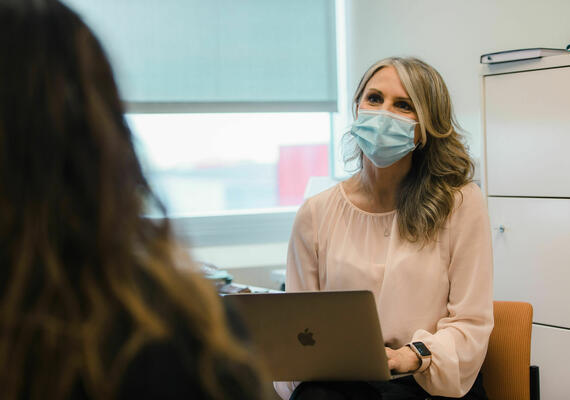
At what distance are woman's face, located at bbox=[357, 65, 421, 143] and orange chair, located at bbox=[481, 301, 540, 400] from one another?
595 millimetres

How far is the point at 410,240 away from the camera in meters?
1.87

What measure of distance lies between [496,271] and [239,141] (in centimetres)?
185

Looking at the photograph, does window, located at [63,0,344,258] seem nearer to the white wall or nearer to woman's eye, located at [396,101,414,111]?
the white wall

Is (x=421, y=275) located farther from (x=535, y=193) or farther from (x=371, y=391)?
(x=535, y=193)

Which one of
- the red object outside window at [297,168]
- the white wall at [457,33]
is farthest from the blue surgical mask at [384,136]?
the red object outside window at [297,168]

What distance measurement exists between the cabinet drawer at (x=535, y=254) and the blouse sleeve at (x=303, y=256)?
A: 119 cm

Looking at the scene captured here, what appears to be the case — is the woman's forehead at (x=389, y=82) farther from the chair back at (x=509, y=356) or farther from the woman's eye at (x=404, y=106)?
the chair back at (x=509, y=356)

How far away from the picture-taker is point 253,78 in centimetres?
397

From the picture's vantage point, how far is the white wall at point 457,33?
3.25 m

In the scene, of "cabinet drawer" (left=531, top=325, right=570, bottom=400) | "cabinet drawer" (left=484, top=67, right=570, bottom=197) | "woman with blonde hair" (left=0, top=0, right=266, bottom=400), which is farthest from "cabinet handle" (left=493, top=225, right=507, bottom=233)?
"woman with blonde hair" (left=0, top=0, right=266, bottom=400)

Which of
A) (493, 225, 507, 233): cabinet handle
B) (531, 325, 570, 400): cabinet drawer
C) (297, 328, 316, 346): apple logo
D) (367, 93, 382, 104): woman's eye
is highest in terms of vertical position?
(367, 93, 382, 104): woman's eye

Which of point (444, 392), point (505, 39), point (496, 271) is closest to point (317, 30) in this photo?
point (505, 39)

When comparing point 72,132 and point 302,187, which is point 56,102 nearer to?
point 72,132

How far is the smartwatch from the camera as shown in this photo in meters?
1.66
